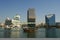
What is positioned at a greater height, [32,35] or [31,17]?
[31,17]

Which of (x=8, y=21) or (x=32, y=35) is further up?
(x=8, y=21)

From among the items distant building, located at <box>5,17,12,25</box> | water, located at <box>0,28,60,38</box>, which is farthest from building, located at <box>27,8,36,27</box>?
distant building, located at <box>5,17,12,25</box>

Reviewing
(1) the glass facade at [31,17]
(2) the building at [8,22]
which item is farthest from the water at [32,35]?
(1) the glass facade at [31,17]

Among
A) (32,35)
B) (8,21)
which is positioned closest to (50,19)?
(32,35)

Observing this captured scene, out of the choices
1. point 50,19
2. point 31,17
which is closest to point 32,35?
point 31,17

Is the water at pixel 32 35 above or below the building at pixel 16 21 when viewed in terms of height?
below

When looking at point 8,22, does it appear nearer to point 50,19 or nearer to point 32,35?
point 32,35

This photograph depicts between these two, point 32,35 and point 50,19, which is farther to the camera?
point 32,35

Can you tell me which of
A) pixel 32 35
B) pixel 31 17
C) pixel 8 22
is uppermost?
pixel 31 17

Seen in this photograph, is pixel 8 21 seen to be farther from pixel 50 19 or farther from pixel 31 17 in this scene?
pixel 50 19

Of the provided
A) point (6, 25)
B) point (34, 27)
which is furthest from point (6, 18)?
point (34, 27)

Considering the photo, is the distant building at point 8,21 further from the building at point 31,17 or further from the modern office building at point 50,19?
the modern office building at point 50,19

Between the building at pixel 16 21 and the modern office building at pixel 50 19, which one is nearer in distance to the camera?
the modern office building at pixel 50 19

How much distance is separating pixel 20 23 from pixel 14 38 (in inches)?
16.0
